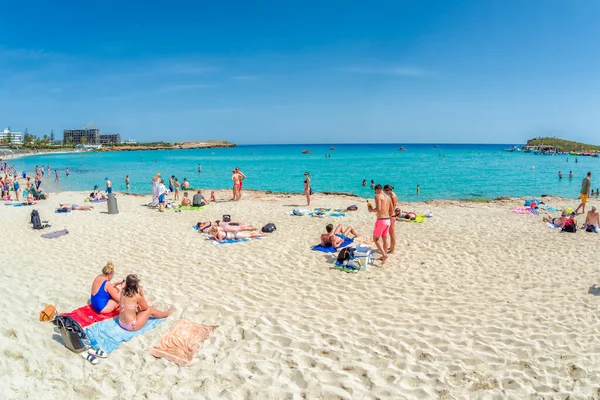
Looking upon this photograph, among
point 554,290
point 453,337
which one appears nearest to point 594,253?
point 554,290

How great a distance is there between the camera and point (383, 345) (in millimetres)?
4855

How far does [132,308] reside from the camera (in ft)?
17.2

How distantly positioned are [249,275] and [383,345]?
347 centimetres

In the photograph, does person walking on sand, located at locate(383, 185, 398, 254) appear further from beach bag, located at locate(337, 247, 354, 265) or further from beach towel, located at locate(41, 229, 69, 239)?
beach towel, located at locate(41, 229, 69, 239)

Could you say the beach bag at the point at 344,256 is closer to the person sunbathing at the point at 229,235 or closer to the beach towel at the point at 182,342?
the person sunbathing at the point at 229,235

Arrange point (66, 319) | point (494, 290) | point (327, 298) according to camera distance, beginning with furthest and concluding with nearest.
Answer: point (494, 290)
point (327, 298)
point (66, 319)

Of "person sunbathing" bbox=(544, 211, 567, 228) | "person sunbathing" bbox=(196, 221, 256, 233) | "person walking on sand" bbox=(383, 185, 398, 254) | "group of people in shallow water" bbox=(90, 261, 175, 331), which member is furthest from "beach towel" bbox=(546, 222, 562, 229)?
"group of people in shallow water" bbox=(90, 261, 175, 331)

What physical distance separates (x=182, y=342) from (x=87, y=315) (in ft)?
5.80

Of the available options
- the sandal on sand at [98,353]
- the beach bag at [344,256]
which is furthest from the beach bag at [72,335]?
the beach bag at [344,256]

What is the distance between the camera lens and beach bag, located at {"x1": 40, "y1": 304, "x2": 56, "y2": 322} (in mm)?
5367

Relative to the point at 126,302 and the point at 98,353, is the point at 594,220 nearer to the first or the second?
the point at 126,302

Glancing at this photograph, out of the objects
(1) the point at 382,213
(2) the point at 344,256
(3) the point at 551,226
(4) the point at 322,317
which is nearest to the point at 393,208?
(1) the point at 382,213

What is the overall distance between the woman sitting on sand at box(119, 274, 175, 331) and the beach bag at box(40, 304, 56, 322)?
1096mm

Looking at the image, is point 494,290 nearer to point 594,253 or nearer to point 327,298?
point 327,298
